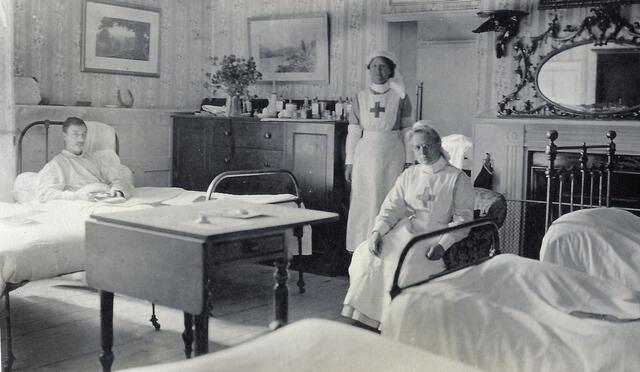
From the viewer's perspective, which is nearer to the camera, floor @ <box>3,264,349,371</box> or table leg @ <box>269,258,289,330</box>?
table leg @ <box>269,258,289,330</box>

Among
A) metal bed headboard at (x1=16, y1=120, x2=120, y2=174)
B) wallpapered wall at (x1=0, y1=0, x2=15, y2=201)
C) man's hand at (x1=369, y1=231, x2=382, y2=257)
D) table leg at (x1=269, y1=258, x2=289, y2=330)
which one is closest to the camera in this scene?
table leg at (x1=269, y1=258, x2=289, y2=330)

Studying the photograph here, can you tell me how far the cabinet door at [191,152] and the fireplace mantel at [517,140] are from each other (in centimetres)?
270

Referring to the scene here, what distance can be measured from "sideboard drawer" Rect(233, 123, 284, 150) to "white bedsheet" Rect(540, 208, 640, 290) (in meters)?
3.48

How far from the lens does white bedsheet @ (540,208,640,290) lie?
3566 mm

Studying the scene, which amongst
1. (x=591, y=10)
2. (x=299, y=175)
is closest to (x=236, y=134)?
(x=299, y=175)

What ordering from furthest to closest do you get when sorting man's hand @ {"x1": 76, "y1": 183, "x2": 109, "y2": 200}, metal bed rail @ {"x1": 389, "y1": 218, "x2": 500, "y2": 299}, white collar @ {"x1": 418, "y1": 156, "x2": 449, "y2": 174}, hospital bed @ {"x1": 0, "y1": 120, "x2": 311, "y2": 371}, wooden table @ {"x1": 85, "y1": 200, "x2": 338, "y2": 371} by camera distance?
1. man's hand @ {"x1": 76, "y1": 183, "x2": 109, "y2": 200}
2. white collar @ {"x1": 418, "y1": 156, "x2": 449, "y2": 174}
3. hospital bed @ {"x1": 0, "y1": 120, "x2": 311, "y2": 371}
4. metal bed rail @ {"x1": 389, "y1": 218, "x2": 500, "y2": 299}
5. wooden table @ {"x1": 85, "y1": 200, "x2": 338, "y2": 371}

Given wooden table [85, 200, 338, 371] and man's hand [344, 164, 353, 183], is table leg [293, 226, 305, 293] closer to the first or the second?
man's hand [344, 164, 353, 183]

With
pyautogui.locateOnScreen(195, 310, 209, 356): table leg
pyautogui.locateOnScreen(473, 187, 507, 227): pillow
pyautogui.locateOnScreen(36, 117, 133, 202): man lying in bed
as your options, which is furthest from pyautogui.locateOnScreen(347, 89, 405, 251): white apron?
pyautogui.locateOnScreen(195, 310, 209, 356): table leg

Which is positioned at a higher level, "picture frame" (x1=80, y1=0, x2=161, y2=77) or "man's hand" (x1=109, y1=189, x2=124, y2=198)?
"picture frame" (x1=80, y1=0, x2=161, y2=77)

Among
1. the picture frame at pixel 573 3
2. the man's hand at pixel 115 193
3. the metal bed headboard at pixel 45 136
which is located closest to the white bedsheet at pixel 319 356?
the man's hand at pixel 115 193

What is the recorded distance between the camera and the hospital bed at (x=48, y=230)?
3.87 metres

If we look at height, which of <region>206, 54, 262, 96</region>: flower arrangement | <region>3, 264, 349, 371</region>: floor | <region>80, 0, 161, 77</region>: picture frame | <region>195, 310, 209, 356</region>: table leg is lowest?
<region>3, 264, 349, 371</region>: floor

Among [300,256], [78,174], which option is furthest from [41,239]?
[300,256]

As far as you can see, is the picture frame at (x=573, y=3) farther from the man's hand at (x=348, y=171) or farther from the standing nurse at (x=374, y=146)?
the man's hand at (x=348, y=171)
